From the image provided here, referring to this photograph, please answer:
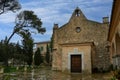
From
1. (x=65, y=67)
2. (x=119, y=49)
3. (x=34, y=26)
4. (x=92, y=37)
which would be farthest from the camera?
(x=34, y=26)

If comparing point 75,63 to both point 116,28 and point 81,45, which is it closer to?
point 81,45

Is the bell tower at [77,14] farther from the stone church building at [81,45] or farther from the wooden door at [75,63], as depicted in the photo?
the wooden door at [75,63]

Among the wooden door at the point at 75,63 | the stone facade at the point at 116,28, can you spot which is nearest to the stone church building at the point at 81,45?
the wooden door at the point at 75,63

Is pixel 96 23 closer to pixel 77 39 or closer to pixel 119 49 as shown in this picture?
pixel 77 39

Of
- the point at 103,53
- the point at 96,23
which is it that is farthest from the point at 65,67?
the point at 96,23

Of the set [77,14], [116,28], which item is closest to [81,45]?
[77,14]

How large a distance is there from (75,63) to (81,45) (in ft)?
7.87

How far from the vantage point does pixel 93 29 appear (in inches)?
1105

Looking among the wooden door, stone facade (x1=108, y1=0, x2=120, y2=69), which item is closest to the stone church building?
the wooden door

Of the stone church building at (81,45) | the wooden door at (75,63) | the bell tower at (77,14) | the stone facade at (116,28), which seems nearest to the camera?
the stone facade at (116,28)

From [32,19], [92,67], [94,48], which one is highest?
[32,19]

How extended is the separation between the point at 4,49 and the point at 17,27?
418 centimetres

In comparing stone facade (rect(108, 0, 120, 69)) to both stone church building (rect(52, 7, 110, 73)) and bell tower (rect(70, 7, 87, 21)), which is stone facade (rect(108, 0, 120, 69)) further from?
bell tower (rect(70, 7, 87, 21))

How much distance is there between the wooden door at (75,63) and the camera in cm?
2622
